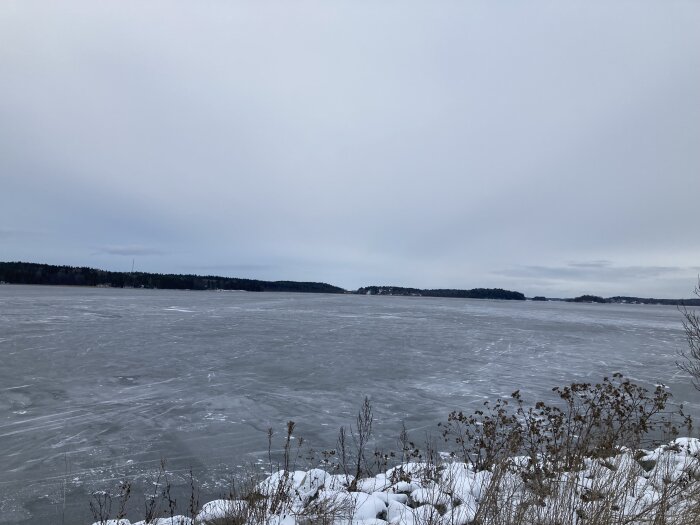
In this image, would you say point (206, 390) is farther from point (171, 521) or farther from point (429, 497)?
point (429, 497)

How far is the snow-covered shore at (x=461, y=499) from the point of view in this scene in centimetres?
351

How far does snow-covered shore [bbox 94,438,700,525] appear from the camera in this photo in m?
3.51

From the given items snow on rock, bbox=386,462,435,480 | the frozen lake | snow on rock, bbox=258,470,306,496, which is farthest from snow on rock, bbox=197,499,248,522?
snow on rock, bbox=386,462,435,480

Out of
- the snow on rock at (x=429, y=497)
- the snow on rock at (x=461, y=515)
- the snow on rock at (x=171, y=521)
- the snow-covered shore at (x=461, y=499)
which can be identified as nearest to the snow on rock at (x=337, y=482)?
the snow-covered shore at (x=461, y=499)

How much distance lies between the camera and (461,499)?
4.27 meters

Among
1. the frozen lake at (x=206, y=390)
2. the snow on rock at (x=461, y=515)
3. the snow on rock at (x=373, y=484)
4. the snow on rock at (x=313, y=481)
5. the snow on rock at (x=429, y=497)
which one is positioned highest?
the snow on rock at (x=461, y=515)

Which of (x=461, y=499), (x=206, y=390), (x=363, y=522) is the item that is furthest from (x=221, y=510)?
(x=206, y=390)

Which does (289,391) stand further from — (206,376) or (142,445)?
(142,445)

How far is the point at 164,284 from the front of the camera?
139m

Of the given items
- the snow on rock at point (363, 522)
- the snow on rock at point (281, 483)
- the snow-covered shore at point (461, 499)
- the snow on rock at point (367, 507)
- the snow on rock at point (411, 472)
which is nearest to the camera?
the snow-covered shore at point (461, 499)

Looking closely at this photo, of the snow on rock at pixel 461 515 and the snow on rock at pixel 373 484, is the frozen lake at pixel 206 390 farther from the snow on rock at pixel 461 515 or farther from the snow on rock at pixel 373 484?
the snow on rock at pixel 461 515

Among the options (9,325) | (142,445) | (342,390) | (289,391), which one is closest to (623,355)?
(342,390)

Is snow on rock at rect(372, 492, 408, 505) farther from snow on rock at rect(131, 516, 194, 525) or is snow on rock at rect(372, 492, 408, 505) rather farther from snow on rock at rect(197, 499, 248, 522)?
snow on rock at rect(131, 516, 194, 525)

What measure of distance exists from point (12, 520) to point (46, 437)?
246 cm
